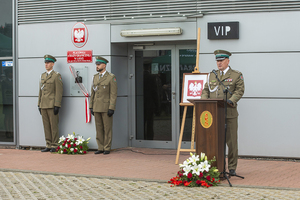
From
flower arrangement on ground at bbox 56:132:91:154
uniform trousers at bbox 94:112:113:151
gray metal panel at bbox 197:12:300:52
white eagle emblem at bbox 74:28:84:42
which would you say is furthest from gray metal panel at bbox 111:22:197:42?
flower arrangement on ground at bbox 56:132:91:154

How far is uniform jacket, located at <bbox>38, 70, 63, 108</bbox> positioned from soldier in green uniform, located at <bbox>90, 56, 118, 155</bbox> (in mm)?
868

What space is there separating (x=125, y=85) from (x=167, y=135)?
1606 millimetres

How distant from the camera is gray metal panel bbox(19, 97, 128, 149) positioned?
980 centimetres

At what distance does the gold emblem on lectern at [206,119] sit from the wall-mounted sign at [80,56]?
4258 millimetres

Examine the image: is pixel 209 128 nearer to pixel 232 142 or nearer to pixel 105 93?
pixel 232 142

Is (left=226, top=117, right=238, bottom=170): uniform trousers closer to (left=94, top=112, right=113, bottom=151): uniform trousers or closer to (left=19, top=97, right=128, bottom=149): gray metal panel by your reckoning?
(left=94, top=112, right=113, bottom=151): uniform trousers

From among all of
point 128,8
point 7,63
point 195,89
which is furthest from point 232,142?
point 7,63

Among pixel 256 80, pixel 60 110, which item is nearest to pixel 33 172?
pixel 60 110

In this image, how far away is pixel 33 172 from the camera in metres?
7.17

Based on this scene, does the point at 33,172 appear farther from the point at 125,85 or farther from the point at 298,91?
the point at 298,91

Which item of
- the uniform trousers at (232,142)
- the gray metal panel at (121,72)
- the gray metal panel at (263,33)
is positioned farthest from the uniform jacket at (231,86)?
the gray metal panel at (121,72)

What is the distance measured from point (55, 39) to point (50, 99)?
152 cm

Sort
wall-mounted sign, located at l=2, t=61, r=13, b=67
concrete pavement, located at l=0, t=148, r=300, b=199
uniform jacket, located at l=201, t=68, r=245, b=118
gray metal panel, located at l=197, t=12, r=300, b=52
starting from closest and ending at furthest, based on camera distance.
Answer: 1. concrete pavement, located at l=0, t=148, r=300, b=199
2. uniform jacket, located at l=201, t=68, r=245, b=118
3. gray metal panel, located at l=197, t=12, r=300, b=52
4. wall-mounted sign, located at l=2, t=61, r=13, b=67

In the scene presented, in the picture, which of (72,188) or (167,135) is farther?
(167,135)
